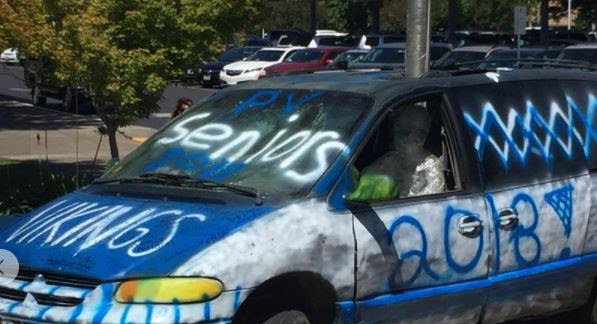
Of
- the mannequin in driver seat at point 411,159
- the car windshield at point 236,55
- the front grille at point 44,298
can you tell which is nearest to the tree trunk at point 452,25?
the car windshield at point 236,55

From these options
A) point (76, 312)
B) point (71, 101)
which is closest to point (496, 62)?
point (76, 312)

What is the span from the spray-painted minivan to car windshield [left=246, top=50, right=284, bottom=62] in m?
31.6

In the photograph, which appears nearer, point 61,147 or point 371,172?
point 371,172

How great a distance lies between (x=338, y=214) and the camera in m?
5.15

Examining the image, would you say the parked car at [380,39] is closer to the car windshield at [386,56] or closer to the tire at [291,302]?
the car windshield at [386,56]

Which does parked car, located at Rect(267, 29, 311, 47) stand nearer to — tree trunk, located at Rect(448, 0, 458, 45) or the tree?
tree trunk, located at Rect(448, 0, 458, 45)

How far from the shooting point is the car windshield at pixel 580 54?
71.1 feet

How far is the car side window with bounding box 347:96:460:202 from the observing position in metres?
5.69

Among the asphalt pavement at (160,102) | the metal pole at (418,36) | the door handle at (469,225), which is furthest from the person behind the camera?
the asphalt pavement at (160,102)

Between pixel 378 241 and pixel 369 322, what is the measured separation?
A: 0.41 meters

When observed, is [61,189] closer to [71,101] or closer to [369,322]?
[369,322]

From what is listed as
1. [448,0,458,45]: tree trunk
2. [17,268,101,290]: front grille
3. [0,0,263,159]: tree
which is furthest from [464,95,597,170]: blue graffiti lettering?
[448,0,458,45]: tree trunk

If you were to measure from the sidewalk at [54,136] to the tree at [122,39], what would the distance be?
3451mm

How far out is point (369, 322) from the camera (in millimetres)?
5246
